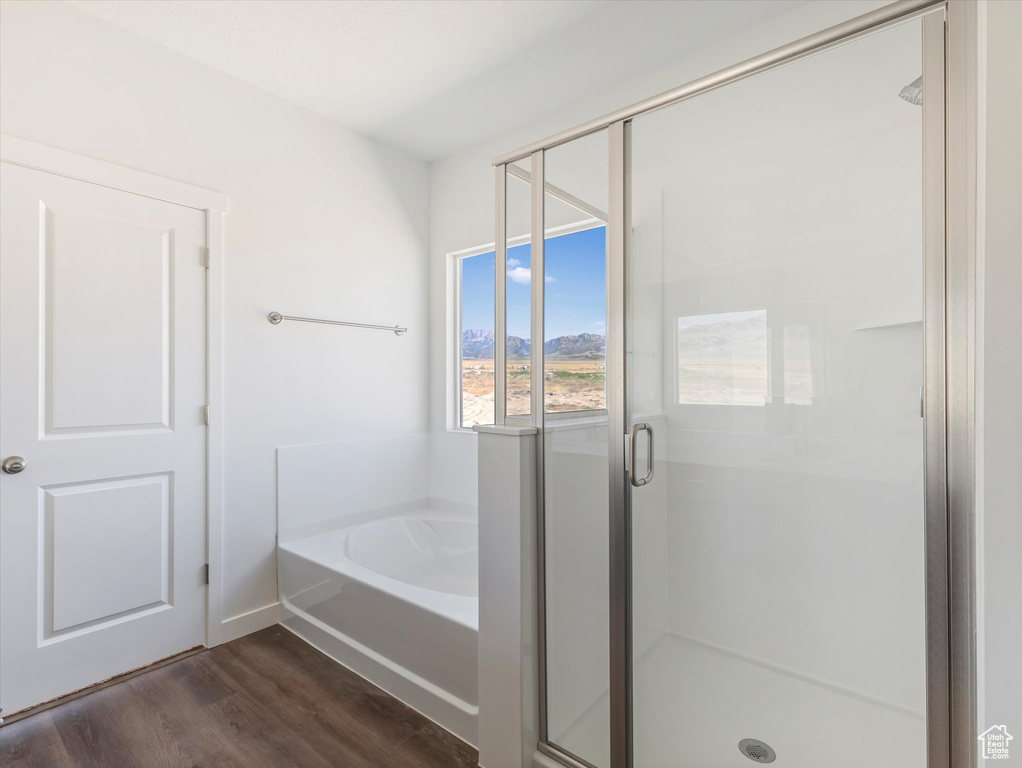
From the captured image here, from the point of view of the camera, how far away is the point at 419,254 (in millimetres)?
3240

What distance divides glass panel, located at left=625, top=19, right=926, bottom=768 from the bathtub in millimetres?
639

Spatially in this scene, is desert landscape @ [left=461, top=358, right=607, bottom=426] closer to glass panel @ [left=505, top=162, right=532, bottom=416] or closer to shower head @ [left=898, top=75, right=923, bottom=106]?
glass panel @ [left=505, top=162, right=532, bottom=416]

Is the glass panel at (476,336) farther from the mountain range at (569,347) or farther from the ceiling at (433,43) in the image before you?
the mountain range at (569,347)

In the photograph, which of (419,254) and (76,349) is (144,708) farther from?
(419,254)

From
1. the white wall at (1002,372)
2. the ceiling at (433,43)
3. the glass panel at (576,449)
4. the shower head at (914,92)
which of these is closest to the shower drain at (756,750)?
the glass panel at (576,449)

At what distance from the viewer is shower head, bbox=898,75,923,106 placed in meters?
0.99

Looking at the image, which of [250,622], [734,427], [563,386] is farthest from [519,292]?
[250,622]

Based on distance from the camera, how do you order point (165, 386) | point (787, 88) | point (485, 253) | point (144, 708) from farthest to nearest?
1. point (485, 253)
2. point (165, 386)
3. point (144, 708)
4. point (787, 88)

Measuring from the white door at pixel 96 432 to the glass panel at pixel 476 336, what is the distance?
1455 millimetres

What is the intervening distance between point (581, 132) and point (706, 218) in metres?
0.42

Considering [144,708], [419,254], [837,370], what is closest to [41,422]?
[144,708]

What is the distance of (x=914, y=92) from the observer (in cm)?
101

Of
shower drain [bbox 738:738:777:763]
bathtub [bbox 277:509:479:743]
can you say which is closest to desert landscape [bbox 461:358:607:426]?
bathtub [bbox 277:509:479:743]

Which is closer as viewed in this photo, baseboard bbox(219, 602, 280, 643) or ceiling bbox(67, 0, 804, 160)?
ceiling bbox(67, 0, 804, 160)
